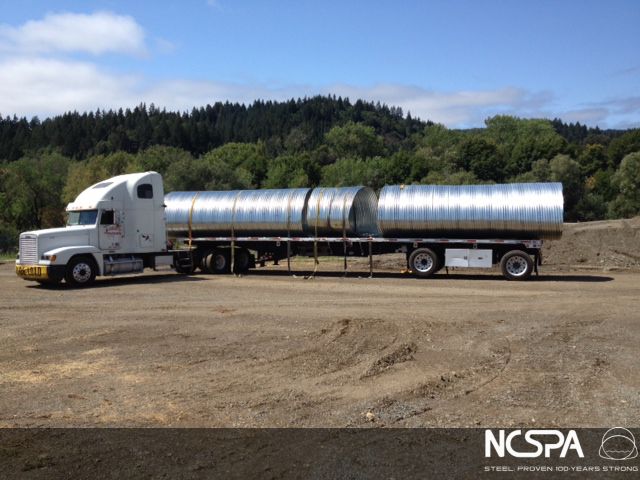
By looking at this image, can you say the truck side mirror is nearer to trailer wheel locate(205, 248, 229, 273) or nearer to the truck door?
the truck door

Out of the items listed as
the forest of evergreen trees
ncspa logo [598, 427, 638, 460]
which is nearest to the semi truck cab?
ncspa logo [598, 427, 638, 460]

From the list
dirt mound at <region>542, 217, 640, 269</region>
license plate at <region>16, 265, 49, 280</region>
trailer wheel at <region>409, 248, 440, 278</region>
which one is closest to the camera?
license plate at <region>16, 265, 49, 280</region>

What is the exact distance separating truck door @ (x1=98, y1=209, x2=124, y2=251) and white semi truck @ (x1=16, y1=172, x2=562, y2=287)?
0.11ft

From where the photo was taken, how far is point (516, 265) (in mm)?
24203

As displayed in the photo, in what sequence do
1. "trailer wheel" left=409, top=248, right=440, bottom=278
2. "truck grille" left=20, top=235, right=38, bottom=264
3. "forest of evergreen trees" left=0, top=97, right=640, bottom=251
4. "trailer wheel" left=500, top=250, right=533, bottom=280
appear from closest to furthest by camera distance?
"truck grille" left=20, top=235, right=38, bottom=264
"trailer wheel" left=500, top=250, right=533, bottom=280
"trailer wheel" left=409, top=248, right=440, bottom=278
"forest of evergreen trees" left=0, top=97, right=640, bottom=251

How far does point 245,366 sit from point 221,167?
57.1m

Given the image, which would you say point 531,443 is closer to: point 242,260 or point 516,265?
point 516,265

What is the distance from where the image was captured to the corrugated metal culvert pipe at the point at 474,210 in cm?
2334

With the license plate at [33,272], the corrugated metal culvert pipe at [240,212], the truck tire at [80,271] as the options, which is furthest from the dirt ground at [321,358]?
the corrugated metal culvert pipe at [240,212]

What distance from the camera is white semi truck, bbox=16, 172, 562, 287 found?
2244cm

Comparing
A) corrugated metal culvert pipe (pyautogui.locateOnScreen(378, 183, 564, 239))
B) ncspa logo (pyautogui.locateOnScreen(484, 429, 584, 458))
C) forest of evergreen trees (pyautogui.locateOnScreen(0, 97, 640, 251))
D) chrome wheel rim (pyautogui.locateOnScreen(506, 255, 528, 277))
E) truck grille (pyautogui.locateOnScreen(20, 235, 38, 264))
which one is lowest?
ncspa logo (pyautogui.locateOnScreen(484, 429, 584, 458))

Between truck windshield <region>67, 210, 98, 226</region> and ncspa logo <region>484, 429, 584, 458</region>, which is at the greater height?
truck windshield <region>67, 210, 98, 226</region>

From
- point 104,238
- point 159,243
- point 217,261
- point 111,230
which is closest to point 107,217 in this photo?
point 111,230

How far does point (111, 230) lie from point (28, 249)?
2.86m
